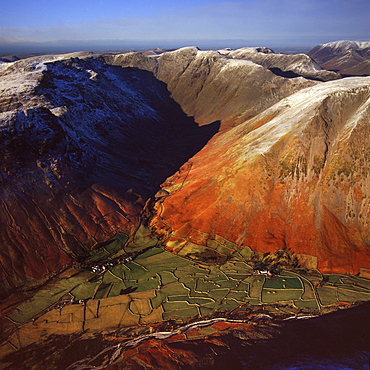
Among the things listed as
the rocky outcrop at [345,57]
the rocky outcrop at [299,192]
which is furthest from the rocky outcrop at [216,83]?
the rocky outcrop at [345,57]

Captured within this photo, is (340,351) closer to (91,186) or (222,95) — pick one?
(91,186)

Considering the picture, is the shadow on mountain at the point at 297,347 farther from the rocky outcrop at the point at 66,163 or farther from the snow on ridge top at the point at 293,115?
the snow on ridge top at the point at 293,115

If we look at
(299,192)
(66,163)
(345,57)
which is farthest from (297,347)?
(345,57)

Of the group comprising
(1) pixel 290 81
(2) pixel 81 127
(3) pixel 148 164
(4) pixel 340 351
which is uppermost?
(1) pixel 290 81

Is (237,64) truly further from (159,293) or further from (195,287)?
(159,293)

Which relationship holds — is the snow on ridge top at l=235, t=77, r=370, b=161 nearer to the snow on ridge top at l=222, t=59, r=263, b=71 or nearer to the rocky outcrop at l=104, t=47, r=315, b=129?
the rocky outcrop at l=104, t=47, r=315, b=129

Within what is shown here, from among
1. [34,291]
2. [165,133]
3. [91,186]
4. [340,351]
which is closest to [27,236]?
[34,291]
